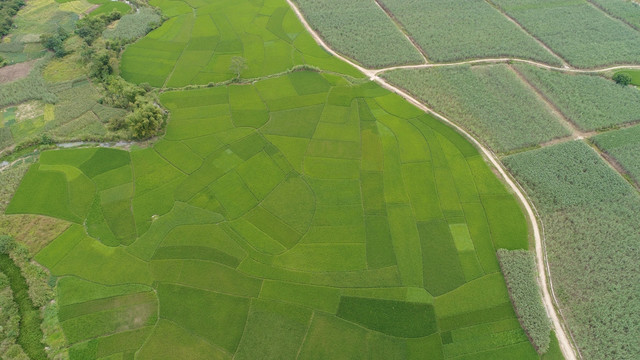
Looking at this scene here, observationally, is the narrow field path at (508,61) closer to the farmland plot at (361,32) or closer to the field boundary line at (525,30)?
the farmland plot at (361,32)

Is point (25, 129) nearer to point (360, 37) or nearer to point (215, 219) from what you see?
point (215, 219)

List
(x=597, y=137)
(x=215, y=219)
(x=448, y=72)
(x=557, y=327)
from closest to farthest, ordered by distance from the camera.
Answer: (x=557, y=327) → (x=215, y=219) → (x=597, y=137) → (x=448, y=72)

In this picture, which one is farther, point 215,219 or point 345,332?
point 215,219

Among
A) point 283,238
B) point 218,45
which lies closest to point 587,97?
point 283,238

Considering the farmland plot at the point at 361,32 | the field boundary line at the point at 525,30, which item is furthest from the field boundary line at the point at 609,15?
the farmland plot at the point at 361,32

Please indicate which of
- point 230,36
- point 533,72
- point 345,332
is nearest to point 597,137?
point 533,72

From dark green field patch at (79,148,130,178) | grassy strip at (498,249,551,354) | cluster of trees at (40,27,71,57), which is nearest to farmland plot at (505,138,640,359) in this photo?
grassy strip at (498,249,551,354)
